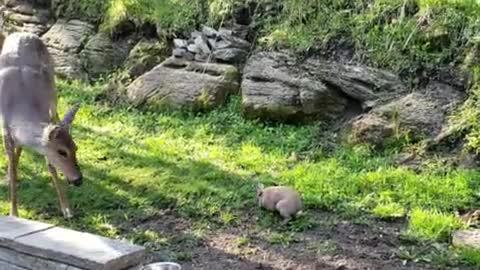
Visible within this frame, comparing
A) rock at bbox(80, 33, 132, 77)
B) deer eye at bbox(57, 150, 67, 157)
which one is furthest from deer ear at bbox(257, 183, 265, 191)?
rock at bbox(80, 33, 132, 77)

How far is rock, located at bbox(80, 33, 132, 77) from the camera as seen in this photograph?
28.8ft

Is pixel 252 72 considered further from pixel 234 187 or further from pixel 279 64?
pixel 234 187

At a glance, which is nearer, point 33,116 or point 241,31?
point 33,116

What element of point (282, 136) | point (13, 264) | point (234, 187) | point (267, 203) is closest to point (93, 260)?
point (13, 264)

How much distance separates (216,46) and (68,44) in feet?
7.11

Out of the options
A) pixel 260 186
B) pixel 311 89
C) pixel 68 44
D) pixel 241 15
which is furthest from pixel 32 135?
pixel 68 44

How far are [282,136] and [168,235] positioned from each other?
85.1 inches

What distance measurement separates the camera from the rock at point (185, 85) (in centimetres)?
754

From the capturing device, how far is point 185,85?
25.2 ft

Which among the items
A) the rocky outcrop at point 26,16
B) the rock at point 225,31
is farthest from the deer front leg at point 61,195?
the rocky outcrop at point 26,16

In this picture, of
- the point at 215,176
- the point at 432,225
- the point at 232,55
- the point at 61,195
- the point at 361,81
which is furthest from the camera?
the point at 232,55

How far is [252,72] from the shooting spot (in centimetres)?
738

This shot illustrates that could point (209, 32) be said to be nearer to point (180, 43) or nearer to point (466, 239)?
point (180, 43)

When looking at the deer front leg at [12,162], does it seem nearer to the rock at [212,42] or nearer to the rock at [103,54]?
the rock at [212,42]
